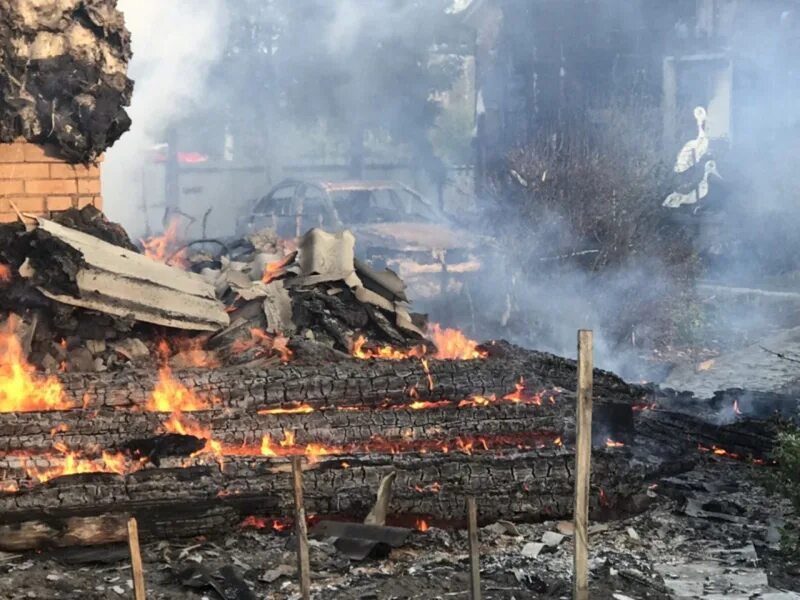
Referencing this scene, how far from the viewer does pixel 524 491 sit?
6.57 meters

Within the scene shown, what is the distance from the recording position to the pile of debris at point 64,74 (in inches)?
328

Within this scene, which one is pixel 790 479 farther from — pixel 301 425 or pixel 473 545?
pixel 301 425

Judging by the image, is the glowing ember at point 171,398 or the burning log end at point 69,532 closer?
the burning log end at point 69,532

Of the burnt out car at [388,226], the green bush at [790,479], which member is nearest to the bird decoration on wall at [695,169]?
the burnt out car at [388,226]

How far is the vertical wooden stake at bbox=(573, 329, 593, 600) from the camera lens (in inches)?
170

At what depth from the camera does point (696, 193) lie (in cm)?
1973

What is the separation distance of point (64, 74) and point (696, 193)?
46.5 ft

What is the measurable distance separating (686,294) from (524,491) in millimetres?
9097

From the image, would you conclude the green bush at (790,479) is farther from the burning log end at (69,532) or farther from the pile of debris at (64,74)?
the pile of debris at (64,74)

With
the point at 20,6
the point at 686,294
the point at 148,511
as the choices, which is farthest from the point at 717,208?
the point at 148,511

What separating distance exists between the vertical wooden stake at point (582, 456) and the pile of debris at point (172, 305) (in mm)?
3841

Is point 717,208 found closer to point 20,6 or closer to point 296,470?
point 20,6

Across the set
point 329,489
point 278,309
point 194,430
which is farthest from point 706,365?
point 194,430

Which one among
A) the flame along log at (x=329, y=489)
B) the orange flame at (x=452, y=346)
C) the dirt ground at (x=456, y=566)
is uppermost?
the orange flame at (x=452, y=346)
